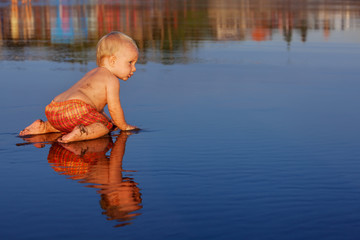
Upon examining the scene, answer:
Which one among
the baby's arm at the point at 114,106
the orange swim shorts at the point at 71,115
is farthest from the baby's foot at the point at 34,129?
the baby's arm at the point at 114,106

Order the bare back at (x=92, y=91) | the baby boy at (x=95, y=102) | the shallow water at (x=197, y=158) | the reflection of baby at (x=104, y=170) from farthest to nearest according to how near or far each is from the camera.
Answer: the bare back at (x=92, y=91), the baby boy at (x=95, y=102), the reflection of baby at (x=104, y=170), the shallow water at (x=197, y=158)

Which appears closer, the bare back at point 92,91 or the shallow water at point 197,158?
the shallow water at point 197,158

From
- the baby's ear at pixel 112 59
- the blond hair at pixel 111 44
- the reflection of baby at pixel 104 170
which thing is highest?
the blond hair at pixel 111 44

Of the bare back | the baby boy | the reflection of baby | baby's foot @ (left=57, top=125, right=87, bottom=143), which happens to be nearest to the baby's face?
the baby boy

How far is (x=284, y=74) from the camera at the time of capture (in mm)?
9414

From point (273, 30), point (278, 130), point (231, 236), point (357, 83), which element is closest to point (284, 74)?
point (357, 83)

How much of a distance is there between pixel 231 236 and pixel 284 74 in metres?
A: 6.57

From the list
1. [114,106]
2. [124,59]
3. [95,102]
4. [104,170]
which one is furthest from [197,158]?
[124,59]

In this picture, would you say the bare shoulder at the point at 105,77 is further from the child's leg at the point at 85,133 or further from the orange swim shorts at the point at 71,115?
the child's leg at the point at 85,133

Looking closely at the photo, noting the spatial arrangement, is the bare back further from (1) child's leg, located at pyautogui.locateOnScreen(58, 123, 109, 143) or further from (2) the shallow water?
(2) the shallow water

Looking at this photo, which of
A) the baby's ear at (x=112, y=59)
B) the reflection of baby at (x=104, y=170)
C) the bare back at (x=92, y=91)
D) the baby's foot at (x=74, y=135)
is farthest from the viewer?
the baby's ear at (x=112, y=59)

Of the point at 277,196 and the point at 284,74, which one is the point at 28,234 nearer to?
the point at 277,196

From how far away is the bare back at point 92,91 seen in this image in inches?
221

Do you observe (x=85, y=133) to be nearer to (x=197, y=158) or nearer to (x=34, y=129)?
(x=34, y=129)
